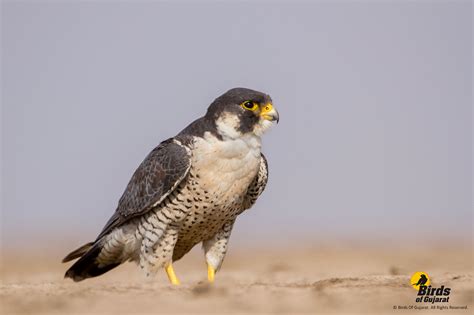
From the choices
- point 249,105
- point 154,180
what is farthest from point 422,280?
point 154,180

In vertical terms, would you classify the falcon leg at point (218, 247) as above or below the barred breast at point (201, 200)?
below

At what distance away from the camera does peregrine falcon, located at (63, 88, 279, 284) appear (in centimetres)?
812

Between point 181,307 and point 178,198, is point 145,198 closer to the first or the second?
point 178,198

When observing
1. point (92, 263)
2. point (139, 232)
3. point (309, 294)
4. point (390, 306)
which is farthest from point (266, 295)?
point (92, 263)

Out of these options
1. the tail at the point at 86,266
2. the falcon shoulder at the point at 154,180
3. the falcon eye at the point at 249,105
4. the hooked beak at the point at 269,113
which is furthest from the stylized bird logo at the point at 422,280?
the tail at the point at 86,266

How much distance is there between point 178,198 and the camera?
8.20m

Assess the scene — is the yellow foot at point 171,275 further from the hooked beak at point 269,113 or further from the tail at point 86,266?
the hooked beak at point 269,113

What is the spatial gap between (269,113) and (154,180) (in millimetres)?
1301

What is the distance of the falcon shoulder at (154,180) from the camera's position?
8.13 meters

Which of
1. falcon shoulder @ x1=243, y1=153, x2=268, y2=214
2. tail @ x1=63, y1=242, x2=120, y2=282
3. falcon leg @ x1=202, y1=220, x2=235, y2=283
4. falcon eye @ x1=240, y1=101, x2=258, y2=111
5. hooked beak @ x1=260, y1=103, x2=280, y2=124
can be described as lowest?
tail @ x1=63, y1=242, x2=120, y2=282

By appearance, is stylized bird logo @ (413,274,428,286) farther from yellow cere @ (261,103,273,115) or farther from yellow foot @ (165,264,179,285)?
yellow foot @ (165,264,179,285)

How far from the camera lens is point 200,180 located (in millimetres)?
8102

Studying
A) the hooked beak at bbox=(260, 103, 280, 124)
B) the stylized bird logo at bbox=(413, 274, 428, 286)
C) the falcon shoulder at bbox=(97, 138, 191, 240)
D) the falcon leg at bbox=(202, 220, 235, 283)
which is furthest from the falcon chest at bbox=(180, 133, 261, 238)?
the stylized bird logo at bbox=(413, 274, 428, 286)

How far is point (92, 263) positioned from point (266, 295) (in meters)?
3.22
